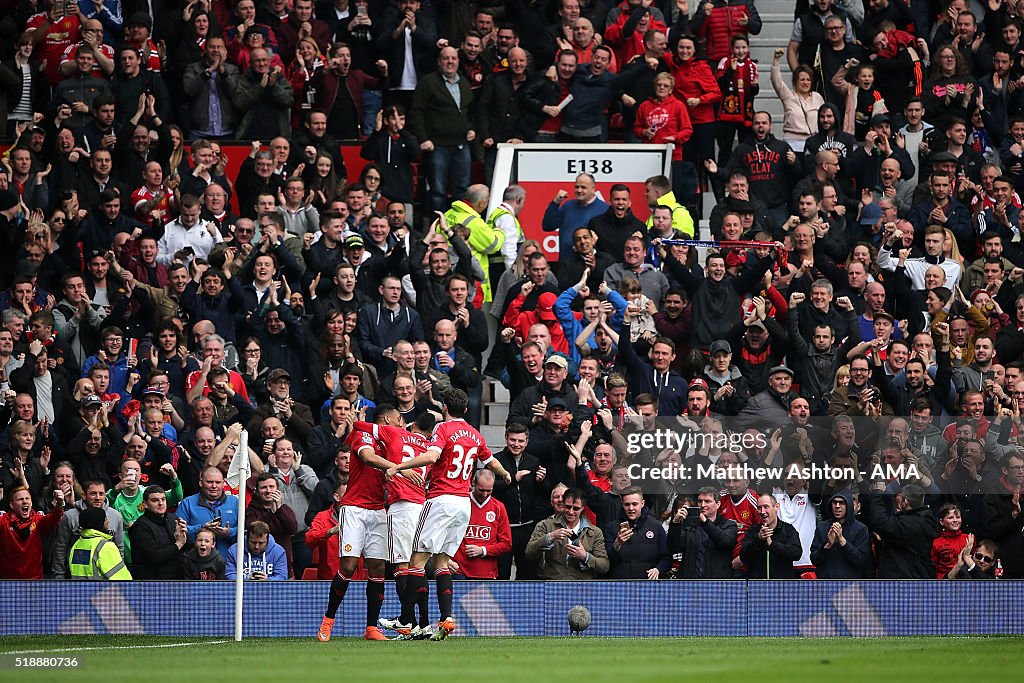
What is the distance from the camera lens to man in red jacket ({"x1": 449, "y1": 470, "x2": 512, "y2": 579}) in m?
16.8

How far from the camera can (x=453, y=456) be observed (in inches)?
579

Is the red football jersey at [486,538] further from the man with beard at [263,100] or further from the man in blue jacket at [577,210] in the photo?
the man with beard at [263,100]

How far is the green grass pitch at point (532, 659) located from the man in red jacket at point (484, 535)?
4.07 feet

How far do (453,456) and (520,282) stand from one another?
18.5 feet

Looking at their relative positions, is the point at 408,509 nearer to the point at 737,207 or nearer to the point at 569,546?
the point at 569,546

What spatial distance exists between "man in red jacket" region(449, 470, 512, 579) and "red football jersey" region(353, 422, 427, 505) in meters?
2.02

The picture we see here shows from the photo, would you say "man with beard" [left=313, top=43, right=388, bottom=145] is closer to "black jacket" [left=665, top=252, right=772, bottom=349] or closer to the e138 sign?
the e138 sign

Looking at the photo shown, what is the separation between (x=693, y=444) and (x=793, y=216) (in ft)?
13.9

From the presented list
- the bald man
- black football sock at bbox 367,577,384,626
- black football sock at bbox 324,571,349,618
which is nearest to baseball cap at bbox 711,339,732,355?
the bald man

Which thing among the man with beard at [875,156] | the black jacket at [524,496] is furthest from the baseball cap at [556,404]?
the man with beard at [875,156]

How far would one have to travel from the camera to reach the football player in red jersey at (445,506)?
14.7 metres

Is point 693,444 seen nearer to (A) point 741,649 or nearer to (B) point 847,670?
(A) point 741,649

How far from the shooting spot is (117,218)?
20.6 m

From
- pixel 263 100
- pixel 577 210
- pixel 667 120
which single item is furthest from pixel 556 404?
pixel 263 100
